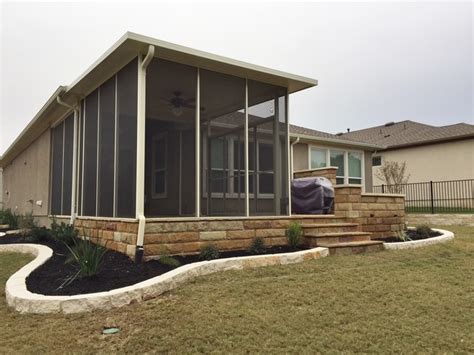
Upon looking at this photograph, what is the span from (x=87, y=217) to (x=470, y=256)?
250 inches

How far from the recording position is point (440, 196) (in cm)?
1568

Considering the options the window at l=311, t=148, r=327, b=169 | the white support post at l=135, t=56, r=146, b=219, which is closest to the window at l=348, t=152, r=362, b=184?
the window at l=311, t=148, r=327, b=169

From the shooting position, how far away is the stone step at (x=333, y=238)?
6.02 meters

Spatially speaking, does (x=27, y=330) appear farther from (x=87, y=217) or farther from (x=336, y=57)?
(x=336, y=57)

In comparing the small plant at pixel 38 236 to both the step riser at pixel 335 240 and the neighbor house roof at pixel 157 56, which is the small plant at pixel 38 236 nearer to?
the neighbor house roof at pixel 157 56

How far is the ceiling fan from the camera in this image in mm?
6285

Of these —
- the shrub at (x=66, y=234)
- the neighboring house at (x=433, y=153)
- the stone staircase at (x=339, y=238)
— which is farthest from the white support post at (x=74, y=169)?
the neighboring house at (x=433, y=153)

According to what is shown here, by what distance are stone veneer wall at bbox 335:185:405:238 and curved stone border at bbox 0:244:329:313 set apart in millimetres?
2101

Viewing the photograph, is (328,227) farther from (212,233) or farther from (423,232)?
(423,232)

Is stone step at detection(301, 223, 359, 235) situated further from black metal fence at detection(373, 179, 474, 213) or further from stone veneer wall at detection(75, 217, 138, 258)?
black metal fence at detection(373, 179, 474, 213)

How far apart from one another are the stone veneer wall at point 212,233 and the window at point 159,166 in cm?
215

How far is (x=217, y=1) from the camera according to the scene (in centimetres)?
821

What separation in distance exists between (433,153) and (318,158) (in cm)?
687

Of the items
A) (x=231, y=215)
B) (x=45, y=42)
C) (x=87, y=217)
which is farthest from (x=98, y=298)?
(x=45, y=42)
